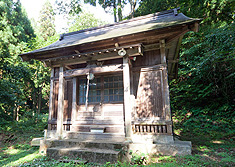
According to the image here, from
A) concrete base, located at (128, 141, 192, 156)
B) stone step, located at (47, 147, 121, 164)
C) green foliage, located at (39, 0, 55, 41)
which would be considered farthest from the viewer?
green foliage, located at (39, 0, 55, 41)

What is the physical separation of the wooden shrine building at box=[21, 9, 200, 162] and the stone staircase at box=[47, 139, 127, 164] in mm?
435

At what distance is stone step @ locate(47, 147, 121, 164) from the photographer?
13.3 ft

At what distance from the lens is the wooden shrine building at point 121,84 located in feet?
15.8

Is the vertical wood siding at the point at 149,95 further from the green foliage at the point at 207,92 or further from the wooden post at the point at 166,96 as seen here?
the green foliage at the point at 207,92

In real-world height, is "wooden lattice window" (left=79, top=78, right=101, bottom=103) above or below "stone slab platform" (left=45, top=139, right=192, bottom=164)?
above

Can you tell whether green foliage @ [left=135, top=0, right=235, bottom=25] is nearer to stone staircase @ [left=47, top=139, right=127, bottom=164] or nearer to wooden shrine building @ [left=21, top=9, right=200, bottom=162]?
wooden shrine building @ [left=21, top=9, right=200, bottom=162]

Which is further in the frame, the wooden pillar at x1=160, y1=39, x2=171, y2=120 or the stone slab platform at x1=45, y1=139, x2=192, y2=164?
the wooden pillar at x1=160, y1=39, x2=171, y2=120

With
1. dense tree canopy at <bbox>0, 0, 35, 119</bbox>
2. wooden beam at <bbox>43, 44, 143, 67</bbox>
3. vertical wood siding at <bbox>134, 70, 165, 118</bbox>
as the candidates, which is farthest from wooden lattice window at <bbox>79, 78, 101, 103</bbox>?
dense tree canopy at <bbox>0, 0, 35, 119</bbox>

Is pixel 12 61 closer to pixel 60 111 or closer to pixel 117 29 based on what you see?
pixel 60 111

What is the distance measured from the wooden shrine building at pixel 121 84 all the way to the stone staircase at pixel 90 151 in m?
0.43

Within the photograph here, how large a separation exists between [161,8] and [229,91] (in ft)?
29.1

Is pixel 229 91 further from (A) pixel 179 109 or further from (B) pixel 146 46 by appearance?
(B) pixel 146 46

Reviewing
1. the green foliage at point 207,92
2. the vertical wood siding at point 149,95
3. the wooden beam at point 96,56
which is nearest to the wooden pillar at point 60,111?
the wooden beam at point 96,56

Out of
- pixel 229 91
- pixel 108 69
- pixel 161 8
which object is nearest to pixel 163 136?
pixel 108 69
